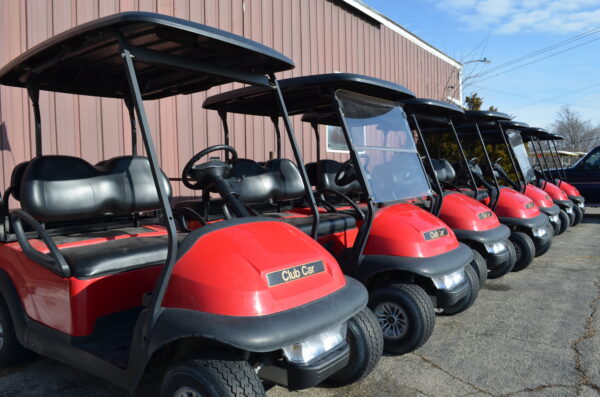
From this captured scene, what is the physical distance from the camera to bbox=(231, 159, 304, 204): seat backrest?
4012mm

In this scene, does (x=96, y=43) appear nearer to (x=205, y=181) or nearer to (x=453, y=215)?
(x=205, y=181)

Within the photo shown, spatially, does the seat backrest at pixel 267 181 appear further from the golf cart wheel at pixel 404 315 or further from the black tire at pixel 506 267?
the black tire at pixel 506 267

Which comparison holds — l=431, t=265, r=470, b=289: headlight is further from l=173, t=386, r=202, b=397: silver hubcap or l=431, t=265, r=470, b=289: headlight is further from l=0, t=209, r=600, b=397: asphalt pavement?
l=173, t=386, r=202, b=397: silver hubcap

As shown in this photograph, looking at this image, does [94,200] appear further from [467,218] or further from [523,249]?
[523,249]

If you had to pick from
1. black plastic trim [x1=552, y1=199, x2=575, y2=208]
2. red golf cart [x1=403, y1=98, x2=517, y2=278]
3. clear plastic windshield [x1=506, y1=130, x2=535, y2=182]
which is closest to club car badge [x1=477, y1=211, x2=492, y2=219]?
red golf cart [x1=403, y1=98, x2=517, y2=278]

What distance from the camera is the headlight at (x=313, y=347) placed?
2.00m

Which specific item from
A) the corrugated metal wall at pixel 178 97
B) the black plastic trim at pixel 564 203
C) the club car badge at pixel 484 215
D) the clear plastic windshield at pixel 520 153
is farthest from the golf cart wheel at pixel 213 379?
the black plastic trim at pixel 564 203

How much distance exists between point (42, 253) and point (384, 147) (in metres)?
2.44

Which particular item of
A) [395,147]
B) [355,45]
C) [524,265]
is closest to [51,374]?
[395,147]

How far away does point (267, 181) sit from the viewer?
4191 mm

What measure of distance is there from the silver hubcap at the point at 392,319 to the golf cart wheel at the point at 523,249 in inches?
113

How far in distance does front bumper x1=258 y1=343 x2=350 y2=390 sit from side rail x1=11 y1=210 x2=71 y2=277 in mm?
1080

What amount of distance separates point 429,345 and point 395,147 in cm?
152

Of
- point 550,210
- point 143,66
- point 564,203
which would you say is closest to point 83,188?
point 143,66
